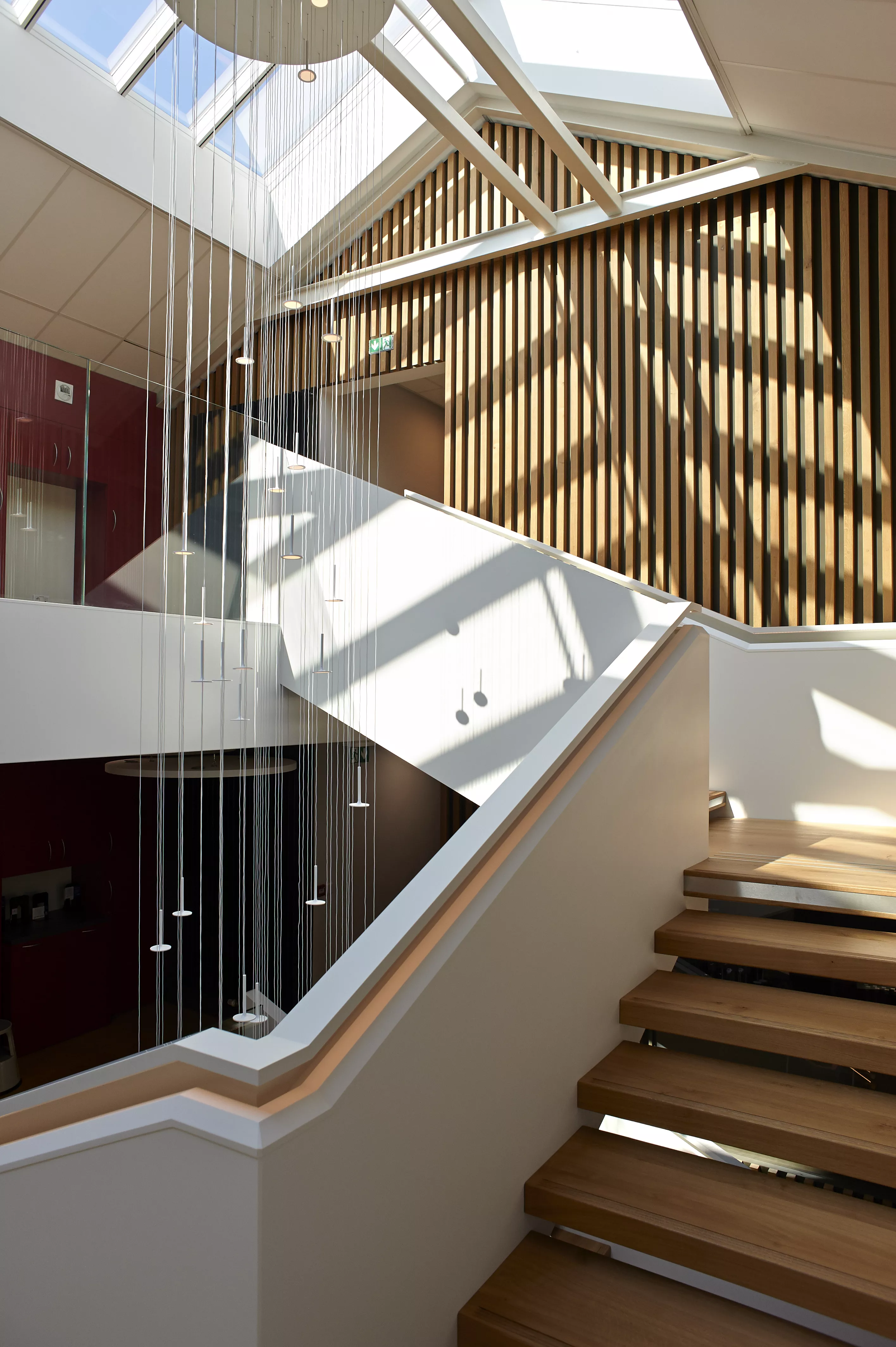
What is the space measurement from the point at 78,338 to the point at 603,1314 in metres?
8.52

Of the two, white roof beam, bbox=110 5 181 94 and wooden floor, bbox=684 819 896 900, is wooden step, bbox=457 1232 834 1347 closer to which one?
wooden floor, bbox=684 819 896 900

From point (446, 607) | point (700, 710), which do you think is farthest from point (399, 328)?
point (700, 710)

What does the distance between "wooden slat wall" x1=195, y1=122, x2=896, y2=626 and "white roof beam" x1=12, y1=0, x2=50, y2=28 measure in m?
2.53

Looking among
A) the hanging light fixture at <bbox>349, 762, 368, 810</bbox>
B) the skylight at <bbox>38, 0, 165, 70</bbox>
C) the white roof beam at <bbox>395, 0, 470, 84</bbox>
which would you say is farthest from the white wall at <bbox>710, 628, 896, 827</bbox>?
the skylight at <bbox>38, 0, 165, 70</bbox>

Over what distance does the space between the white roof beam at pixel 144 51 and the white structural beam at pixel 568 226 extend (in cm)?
187

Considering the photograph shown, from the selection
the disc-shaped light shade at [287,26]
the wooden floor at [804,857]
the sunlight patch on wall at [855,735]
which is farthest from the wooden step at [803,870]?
the disc-shaped light shade at [287,26]

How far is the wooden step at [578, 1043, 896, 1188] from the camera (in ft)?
6.89

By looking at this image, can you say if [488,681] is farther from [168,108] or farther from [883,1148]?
[168,108]

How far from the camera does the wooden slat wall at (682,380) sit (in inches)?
207

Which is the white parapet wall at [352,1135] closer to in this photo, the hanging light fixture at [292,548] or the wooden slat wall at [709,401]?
the wooden slat wall at [709,401]

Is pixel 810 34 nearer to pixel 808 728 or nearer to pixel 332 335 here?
pixel 332 335

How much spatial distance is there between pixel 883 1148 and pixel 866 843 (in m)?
2.16

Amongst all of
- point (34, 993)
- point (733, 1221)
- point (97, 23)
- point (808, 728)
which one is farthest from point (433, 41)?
point (34, 993)

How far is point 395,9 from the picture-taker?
19.0 ft
